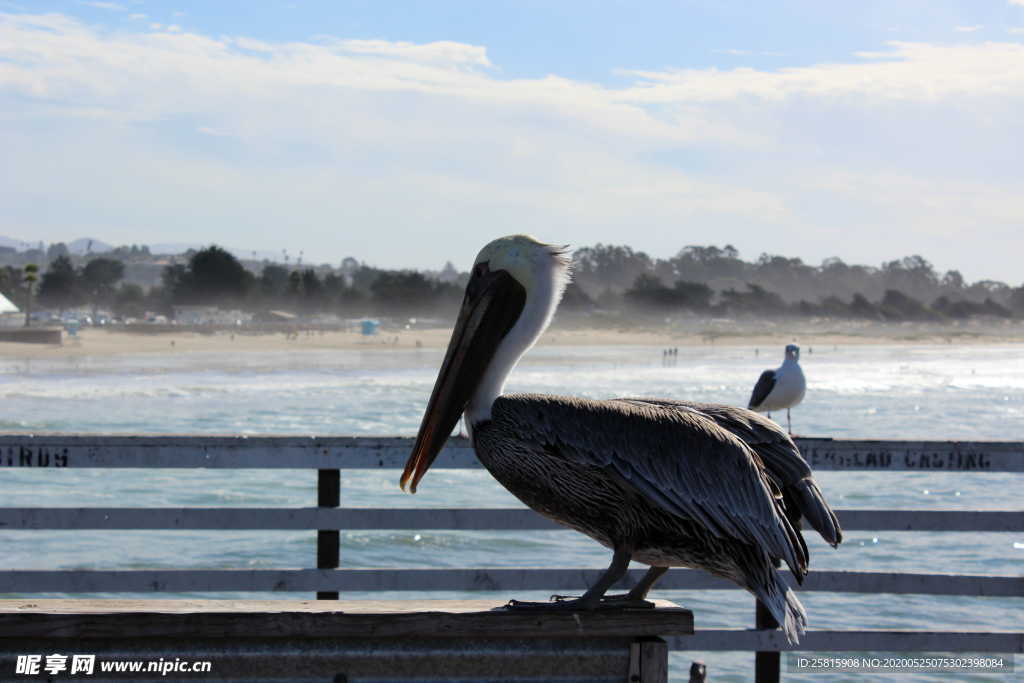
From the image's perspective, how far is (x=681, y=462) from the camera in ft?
8.82

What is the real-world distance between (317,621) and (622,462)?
29.9 inches

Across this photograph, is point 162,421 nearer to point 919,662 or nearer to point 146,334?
point 919,662

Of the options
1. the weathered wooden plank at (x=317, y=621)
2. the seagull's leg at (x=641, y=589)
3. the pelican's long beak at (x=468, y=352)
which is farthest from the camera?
the pelican's long beak at (x=468, y=352)

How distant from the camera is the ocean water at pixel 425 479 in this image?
28.9ft

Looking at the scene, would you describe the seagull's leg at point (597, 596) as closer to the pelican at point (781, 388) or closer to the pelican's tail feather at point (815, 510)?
the pelican's tail feather at point (815, 510)

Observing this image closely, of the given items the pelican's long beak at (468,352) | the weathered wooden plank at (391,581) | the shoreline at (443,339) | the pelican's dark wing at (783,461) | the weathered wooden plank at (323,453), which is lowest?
the shoreline at (443,339)

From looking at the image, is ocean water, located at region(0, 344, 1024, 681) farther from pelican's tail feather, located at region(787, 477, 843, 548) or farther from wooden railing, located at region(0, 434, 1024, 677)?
pelican's tail feather, located at region(787, 477, 843, 548)

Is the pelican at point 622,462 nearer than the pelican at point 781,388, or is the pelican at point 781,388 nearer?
the pelican at point 622,462

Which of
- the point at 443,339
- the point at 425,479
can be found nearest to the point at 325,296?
the point at 443,339

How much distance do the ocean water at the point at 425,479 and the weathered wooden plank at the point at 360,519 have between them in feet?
6.05

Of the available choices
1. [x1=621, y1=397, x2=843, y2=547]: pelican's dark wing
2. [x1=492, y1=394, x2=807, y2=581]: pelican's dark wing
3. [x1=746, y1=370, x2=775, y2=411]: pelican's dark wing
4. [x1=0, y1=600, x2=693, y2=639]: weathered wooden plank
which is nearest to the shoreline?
[x1=746, y1=370, x2=775, y2=411]: pelican's dark wing

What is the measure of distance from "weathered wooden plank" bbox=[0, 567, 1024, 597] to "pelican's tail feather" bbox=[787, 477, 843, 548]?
1.18m

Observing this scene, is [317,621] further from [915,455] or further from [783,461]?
[915,455]

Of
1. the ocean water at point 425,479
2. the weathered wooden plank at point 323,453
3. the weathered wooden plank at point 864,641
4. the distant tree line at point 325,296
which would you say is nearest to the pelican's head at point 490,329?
the weathered wooden plank at point 323,453
